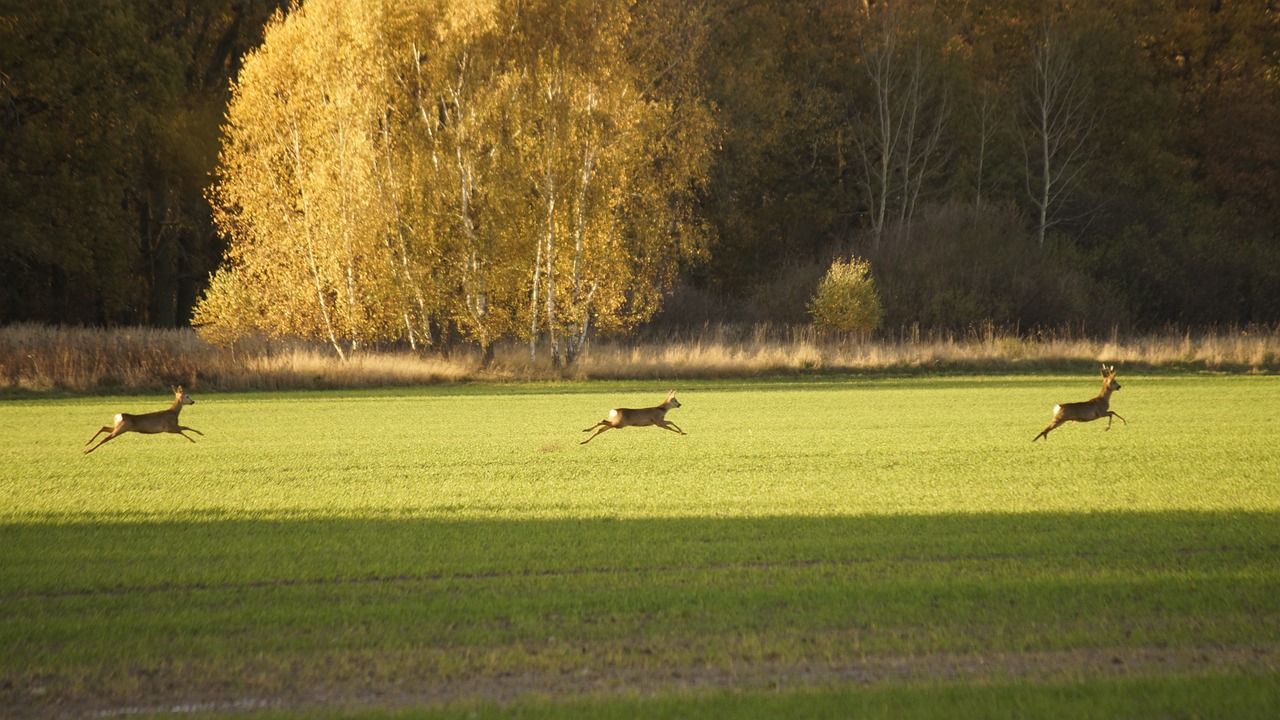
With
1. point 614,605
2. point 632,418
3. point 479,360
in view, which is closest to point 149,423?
point 632,418

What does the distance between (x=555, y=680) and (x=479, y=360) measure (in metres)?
30.2

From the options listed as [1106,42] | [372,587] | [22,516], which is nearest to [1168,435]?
[372,587]

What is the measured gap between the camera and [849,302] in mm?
42188

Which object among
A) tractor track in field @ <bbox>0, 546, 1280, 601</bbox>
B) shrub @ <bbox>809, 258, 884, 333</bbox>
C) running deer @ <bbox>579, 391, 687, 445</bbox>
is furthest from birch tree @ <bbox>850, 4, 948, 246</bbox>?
tractor track in field @ <bbox>0, 546, 1280, 601</bbox>

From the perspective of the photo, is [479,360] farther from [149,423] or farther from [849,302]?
[149,423]

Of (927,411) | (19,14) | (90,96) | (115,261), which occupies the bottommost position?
(927,411)

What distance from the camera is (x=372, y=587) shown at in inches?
293

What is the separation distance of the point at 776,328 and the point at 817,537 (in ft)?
121

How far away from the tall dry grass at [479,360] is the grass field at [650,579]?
1597cm

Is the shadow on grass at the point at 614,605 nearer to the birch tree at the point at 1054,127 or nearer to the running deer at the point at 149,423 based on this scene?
the running deer at the point at 149,423

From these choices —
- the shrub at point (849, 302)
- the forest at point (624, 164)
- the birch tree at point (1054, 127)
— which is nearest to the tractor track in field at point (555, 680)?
the forest at point (624, 164)

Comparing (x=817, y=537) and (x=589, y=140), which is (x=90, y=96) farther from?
(x=817, y=537)

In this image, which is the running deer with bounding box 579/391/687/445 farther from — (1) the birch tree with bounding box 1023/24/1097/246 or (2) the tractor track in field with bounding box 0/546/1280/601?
(1) the birch tree with bounding box 1023/24/1097/246

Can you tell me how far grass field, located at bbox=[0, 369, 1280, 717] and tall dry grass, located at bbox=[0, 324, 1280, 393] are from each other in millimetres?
15969
